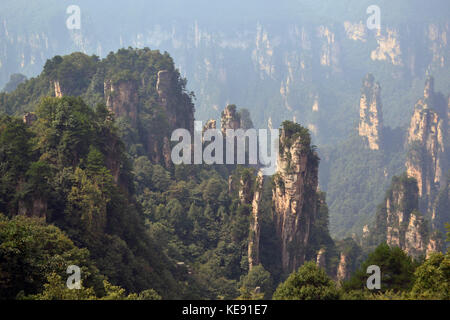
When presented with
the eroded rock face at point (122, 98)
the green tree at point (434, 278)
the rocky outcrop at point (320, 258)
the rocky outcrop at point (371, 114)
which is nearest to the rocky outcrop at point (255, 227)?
the rocky outcrop at point (320, 258)

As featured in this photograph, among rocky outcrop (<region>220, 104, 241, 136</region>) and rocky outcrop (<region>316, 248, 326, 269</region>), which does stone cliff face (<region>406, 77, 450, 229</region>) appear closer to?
rocky outcrop (<region>220, 104, 241, 136</region>)

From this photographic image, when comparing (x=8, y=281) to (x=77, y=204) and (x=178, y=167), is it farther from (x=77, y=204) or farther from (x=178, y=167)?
(x=178, y=167)

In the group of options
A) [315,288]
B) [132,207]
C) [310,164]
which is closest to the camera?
[315,288]

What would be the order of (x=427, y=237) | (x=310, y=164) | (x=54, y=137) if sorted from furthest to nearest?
(x=427, y=237), (x=310, y=164), (x=54, y=137)

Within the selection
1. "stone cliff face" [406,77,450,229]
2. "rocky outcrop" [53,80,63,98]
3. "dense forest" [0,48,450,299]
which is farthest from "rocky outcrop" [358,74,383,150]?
"rocky outcrop" [53,80,63,98]

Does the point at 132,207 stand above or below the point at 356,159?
below

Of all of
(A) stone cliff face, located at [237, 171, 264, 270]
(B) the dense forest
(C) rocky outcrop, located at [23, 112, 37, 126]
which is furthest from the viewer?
(A) stone cliff face, located at [237, 171, 264, 270]
